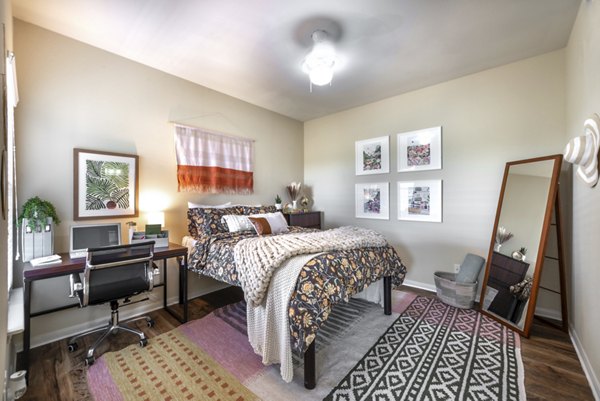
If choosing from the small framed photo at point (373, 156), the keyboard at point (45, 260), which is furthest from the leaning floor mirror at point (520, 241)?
the keyboard at point (45, 260)

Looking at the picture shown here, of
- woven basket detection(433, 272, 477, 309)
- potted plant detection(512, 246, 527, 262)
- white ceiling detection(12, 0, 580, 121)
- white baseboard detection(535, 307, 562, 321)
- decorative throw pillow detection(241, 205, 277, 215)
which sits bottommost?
white baseboard detection(535, 307, 562, 321)

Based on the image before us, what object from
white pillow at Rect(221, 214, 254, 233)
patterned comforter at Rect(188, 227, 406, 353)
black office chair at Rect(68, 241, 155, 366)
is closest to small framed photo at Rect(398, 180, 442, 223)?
patterned comforter at Rect(188, 227, 406, 353)

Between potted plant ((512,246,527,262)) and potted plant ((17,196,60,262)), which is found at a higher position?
potted plant ((17,196,60,262))

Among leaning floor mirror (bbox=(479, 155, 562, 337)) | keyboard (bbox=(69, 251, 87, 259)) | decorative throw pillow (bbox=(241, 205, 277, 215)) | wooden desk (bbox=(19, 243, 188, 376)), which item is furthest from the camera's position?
decorative throw pillow (bbox=(241, 205, 277, 215))

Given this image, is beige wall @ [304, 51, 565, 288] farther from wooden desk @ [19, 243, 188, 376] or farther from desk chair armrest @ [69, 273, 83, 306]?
desk chair armrest @ [69, 273, 83, 306]

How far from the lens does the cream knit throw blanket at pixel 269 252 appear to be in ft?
5.84

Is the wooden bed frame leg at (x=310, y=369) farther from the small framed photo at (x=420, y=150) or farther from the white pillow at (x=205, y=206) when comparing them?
the small framed photo at (x=420, y=150)

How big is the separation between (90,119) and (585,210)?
14.4 feet

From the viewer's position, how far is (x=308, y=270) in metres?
1.71

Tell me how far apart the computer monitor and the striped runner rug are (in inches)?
38.0

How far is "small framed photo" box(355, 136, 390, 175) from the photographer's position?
12.5 feet

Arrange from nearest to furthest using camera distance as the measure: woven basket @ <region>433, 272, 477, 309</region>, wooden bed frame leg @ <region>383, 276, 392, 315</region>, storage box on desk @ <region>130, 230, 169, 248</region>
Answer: storage box on desk @ <region>130, 230, 169, 248</region> → wooden bed frame leg @ <region>383, 276, 392, 315</region> → woven basket @ <region>433, 272, 477, 309</region>

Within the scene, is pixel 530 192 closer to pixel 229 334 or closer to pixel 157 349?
pixel 229 334

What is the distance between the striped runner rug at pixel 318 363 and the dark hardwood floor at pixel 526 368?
0.08 m
